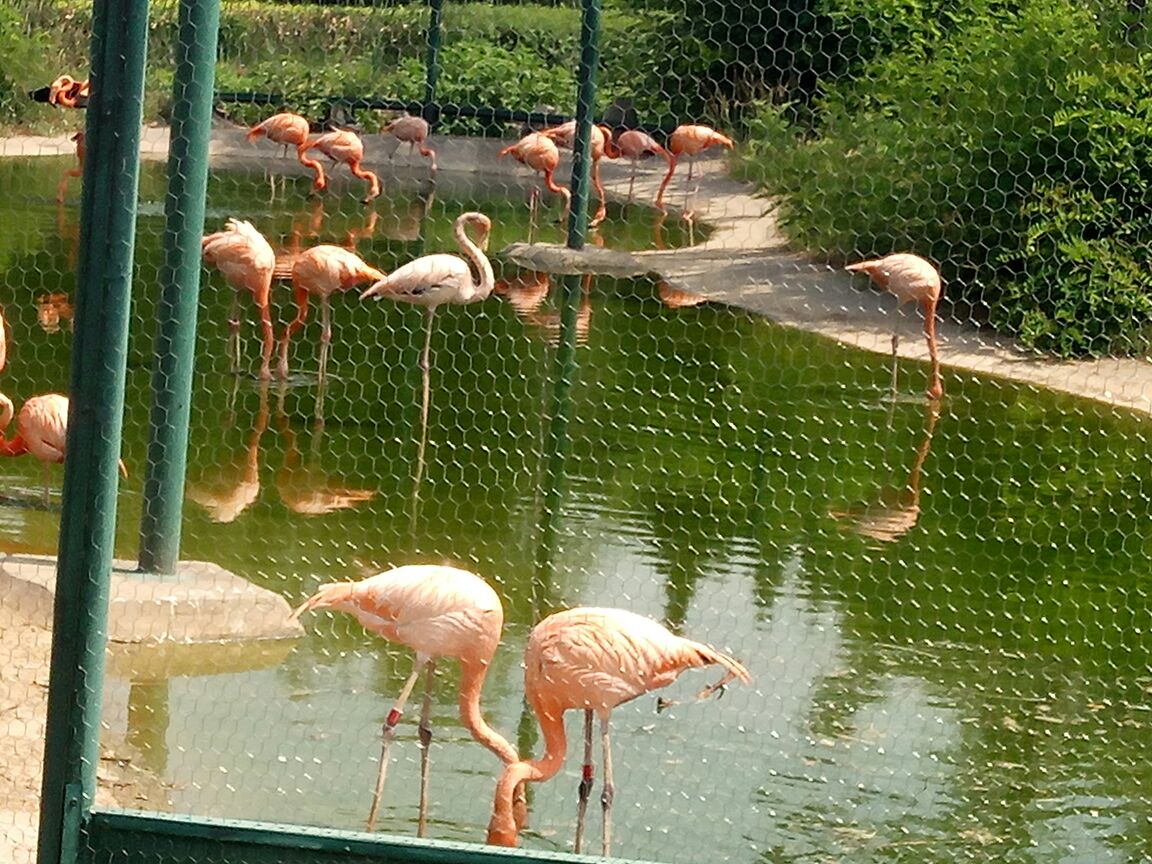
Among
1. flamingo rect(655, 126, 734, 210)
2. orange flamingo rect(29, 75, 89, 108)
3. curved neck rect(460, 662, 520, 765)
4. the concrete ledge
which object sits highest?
flamingo rect(655, 126, 734, 210)

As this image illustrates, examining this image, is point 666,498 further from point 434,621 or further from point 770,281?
point 770,281

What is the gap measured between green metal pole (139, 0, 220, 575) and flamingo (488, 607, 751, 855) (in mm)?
919

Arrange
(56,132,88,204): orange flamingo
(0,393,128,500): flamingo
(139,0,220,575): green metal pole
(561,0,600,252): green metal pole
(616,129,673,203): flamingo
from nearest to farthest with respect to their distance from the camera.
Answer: (139,0,220,575): green metal pole, (0,393,128,500): flamingo, (561,0,600,252): green metal pole, (56,132,88,204): orange flamingo, (616,129,673,203): flamingo

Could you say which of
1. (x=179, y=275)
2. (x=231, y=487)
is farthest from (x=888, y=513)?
(x=179, y=275)

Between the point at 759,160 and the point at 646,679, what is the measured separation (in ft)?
25.3

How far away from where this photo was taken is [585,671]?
3184 millimetres

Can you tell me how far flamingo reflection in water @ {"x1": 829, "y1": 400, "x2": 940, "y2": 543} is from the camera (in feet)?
19.0

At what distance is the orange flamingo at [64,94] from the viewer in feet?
40.4

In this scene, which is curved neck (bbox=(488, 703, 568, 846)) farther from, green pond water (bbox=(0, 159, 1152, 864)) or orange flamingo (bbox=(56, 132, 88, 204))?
orange flamingo (bbox=(56, 132, 88, 204))

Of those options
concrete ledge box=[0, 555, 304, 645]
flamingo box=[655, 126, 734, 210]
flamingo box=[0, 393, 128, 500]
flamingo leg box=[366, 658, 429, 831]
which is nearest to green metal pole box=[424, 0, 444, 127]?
flamingo box=[655, 126, 734, 210]

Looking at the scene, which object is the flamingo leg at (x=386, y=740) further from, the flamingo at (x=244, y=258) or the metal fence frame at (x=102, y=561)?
the flamingo at (x=244, y=258)

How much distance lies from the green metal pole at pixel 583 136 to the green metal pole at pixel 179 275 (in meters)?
4.67

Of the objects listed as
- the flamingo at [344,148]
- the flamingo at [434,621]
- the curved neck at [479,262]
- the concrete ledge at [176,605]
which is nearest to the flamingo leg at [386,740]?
the flamingo at [434,621]

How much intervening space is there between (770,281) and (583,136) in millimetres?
1349
